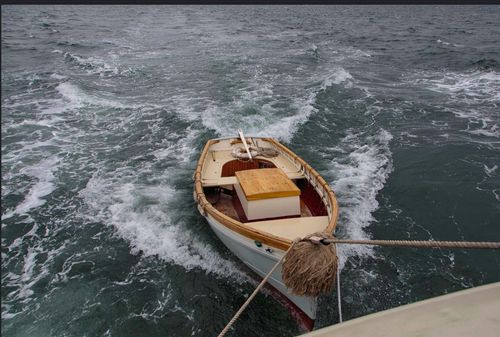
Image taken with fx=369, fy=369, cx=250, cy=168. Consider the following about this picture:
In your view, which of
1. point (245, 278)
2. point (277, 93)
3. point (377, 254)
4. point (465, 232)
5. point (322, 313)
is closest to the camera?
point (322, 313)

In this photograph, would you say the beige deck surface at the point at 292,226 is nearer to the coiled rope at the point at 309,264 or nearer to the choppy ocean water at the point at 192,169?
the choppy ocean water at the point at 192,169

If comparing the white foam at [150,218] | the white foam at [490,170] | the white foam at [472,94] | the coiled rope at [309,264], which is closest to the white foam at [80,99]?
the white foam at [150,218]

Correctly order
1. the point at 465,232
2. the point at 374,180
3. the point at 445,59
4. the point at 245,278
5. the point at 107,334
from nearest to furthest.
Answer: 1. the point at 107,334
2. the point at 245,278
3. the point at 465,232
4. the point at 374,180
5. the point at 445,59

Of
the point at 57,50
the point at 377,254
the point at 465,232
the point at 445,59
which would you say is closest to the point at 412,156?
the point at 465,232

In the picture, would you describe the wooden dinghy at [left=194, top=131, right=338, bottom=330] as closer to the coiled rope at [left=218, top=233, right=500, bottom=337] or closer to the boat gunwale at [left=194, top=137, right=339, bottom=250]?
the boat gunwale at [left=194, top=137, right=339, bottom=250]

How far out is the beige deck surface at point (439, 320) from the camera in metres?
3.18

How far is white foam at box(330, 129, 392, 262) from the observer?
15.9 meters

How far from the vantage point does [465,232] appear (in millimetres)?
15781

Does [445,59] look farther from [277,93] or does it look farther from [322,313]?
[322,313]

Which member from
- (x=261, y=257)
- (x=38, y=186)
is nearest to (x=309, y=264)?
(x=261, y=257)

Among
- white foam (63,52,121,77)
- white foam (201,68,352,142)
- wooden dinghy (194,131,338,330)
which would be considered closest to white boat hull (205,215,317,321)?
wooden dinghy (194,131,338,330)

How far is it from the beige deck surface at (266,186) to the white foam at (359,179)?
3.68 meters

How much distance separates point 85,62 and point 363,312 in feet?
126

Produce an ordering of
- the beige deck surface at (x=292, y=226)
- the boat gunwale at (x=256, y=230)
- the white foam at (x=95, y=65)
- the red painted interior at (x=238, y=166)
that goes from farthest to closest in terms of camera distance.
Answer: the white foam at (x=95, y=65)
the red painted interior at (x=238, y=166)
the beige deck surface at (x=292, y=226)
the boat gunwale at (x=256, y=230)
